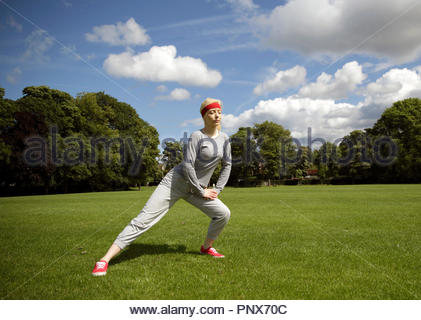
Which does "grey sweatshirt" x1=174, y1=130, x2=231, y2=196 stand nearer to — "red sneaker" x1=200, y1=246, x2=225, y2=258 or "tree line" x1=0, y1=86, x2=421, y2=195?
"red sneaker" x1=200, y1=246, x2=225, y2=258

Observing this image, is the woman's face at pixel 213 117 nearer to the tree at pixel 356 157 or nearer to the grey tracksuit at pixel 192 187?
the grey tracksuit at pixel 192 187

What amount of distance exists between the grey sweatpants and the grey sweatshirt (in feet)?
0.68

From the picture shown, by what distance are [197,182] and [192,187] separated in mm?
183

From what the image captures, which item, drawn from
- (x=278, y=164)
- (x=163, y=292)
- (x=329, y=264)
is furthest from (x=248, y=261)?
(x=278, y=164)

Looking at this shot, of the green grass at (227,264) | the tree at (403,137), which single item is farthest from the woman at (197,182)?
the tree at (403,137)

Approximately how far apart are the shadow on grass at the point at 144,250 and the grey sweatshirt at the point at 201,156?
1.86 meters

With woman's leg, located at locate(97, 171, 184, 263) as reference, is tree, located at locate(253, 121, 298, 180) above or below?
above

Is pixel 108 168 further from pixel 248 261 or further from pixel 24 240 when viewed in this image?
pixel 248 261

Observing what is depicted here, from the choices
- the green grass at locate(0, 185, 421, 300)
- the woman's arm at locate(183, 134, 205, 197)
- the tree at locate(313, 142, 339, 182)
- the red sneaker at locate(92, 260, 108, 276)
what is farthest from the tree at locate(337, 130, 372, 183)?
the red sneaker at locate(92, 260, 108, 276)

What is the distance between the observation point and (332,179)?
69.4 m

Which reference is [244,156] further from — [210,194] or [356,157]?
[210,194]

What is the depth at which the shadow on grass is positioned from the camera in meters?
5.75

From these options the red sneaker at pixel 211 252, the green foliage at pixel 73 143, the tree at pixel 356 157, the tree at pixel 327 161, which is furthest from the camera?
the tree at pixel 327 161

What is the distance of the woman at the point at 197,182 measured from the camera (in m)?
5.00
